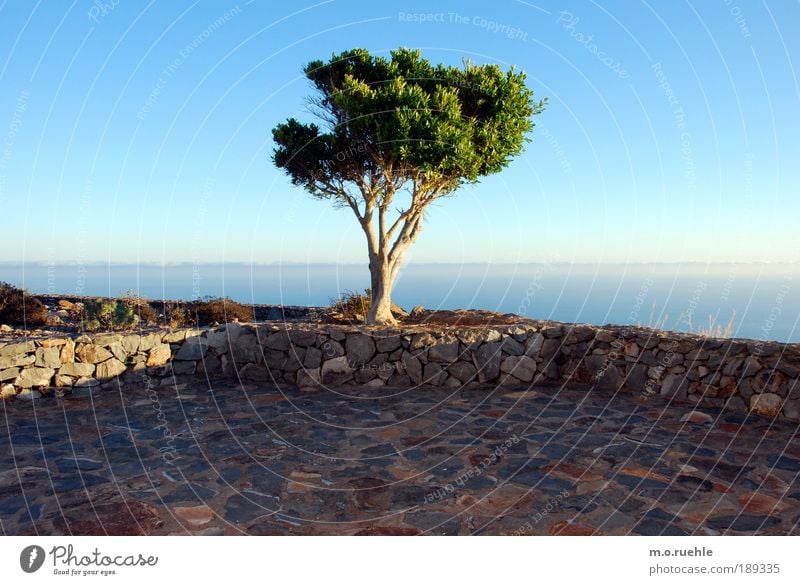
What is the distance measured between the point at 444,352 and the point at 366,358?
4.74 feet

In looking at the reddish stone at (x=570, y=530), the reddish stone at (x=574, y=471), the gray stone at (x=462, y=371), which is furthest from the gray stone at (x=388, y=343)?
the reddish stone at (x=570, y=530)

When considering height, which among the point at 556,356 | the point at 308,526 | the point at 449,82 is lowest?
the point at 308,526

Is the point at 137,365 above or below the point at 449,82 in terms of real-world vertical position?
below

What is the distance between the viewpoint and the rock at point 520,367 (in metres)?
10.3

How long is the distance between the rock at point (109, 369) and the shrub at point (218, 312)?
19.3 ft

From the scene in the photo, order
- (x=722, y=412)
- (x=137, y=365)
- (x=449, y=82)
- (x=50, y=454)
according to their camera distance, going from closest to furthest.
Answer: (x=50, y=454), (x=722, y=412), (x=137, y=365), (x=449, y=82)

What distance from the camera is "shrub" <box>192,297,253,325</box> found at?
1608 centimetres

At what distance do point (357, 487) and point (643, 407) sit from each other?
513 centimetres

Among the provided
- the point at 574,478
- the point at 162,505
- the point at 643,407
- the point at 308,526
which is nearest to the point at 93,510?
the point at 162,505

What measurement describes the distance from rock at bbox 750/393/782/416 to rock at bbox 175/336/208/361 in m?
9.21

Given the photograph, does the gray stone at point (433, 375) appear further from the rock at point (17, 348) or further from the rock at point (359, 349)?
the rock at point (17, 348)

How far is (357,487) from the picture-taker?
18.5ft

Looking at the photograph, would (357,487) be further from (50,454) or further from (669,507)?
(50,454)
